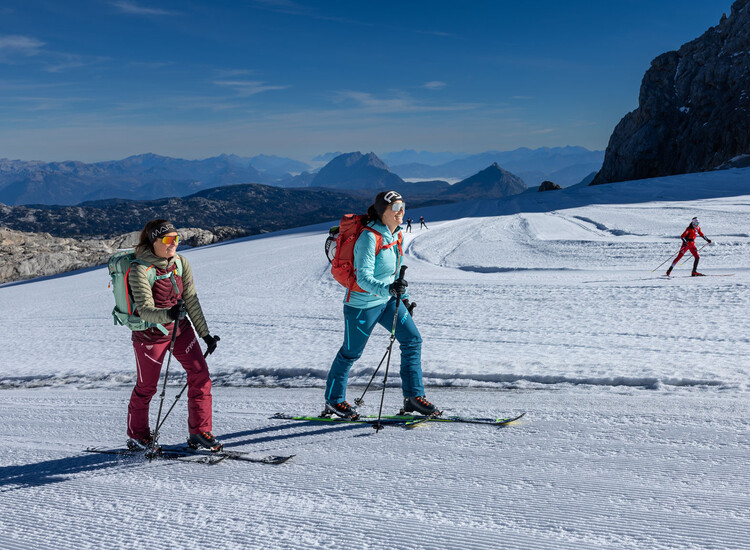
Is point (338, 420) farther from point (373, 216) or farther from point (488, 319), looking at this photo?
point (488, 319)

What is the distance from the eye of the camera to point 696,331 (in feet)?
22.2

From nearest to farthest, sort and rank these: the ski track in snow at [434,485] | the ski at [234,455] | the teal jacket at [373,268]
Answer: the ski track in snow at [434,485] < the ski at [234,455] < the teal jacket at [373,268]

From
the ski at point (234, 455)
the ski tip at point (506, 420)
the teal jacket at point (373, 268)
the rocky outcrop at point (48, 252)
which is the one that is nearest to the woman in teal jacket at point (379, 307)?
the teal jacket at point (373, 268)

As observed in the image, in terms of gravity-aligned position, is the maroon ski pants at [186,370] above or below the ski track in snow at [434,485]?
above

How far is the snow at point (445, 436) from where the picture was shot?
299 centimetres

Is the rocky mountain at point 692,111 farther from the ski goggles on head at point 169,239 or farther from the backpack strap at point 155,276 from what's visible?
the ski goggles on head at point 169,239

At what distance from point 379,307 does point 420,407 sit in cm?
96

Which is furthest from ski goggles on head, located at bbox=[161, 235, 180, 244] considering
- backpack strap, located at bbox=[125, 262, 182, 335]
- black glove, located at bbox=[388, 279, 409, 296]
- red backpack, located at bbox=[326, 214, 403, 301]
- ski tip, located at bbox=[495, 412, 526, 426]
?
ski tip, located at bbox=[495, 412, 526, 426]

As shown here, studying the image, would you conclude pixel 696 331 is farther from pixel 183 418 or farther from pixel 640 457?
pixel 183 418

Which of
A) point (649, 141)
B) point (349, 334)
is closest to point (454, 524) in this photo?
point (349, 334)

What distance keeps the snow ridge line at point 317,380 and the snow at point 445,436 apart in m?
0.03

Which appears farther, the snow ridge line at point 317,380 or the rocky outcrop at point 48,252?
the rocky outcrop at point 48,252

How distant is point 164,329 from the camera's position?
13.1ft

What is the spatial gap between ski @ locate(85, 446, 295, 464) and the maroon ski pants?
0.55 feet
